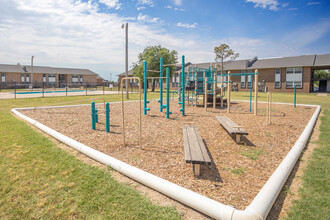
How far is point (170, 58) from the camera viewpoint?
4069 centimetres

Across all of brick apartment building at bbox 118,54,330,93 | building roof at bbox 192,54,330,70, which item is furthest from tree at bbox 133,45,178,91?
building roof at bbox 192,54,330,70

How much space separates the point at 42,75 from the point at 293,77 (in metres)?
60.8

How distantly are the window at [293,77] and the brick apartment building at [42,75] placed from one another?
40235 mm

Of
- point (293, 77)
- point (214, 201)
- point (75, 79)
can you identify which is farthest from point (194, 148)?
point (75, 79)

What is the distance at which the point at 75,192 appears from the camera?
3209 millimetres

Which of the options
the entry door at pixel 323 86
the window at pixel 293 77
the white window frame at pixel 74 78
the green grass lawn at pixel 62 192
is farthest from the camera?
the white window frame at pixel 74 78

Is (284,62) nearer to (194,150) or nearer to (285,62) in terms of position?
(285,62)

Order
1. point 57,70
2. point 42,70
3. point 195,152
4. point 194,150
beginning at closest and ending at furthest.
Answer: point 195,152
point 194,150
point 42,70
point 57,70

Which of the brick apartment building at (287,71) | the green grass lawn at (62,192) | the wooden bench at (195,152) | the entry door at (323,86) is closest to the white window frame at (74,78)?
the brick apartment building at (287,71)

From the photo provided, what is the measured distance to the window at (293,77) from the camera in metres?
39.3

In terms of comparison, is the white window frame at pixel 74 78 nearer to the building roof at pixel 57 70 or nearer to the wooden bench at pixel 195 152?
the building roof at pixel 57 70

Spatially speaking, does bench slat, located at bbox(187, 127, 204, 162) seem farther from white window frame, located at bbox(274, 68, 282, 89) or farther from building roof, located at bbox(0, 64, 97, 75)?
building roof, located at bbox(0, 64, 97, 75)

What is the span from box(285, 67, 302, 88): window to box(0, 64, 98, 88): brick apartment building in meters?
40.2

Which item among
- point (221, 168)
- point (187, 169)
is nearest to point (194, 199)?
point (187, 169)
